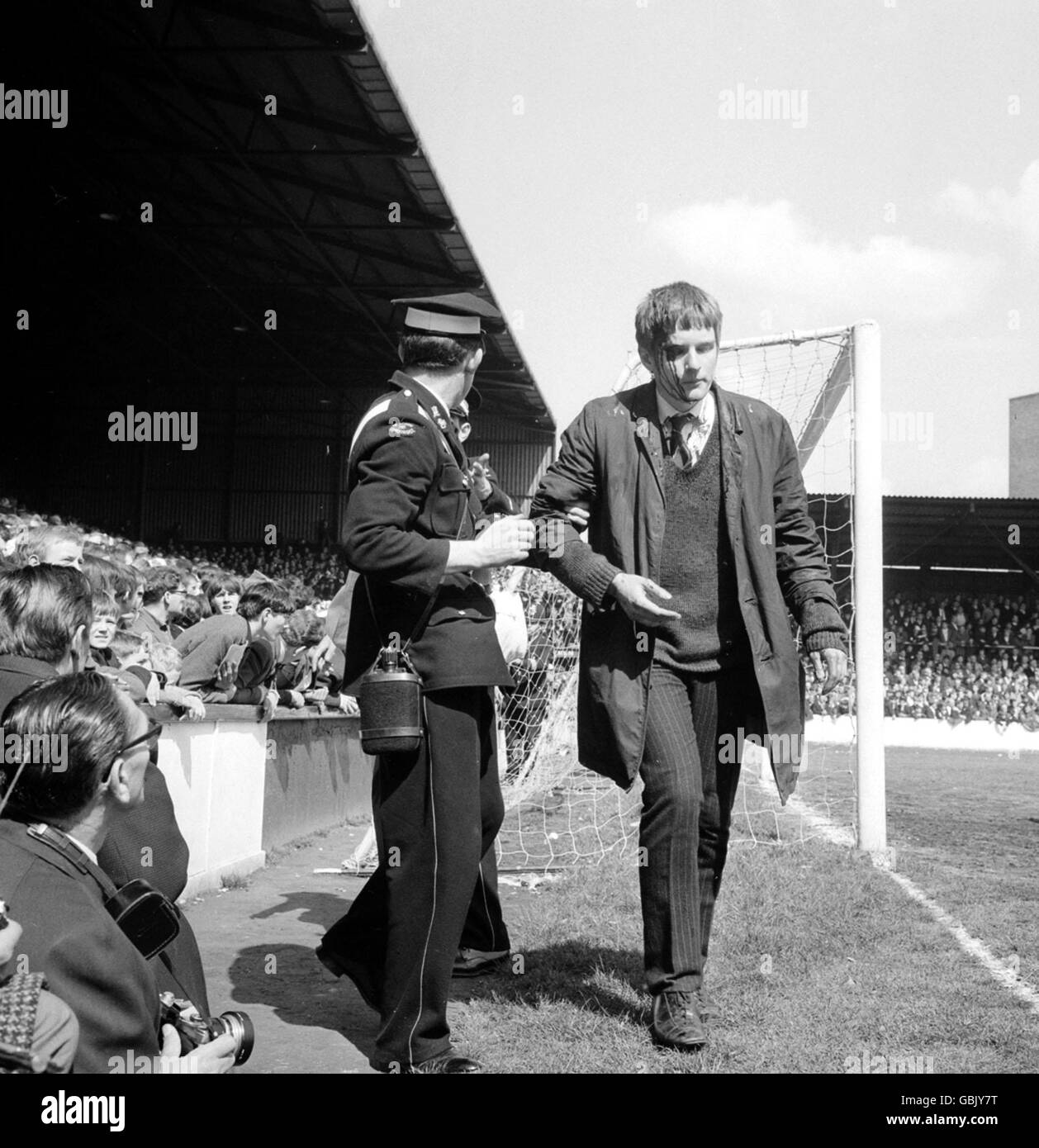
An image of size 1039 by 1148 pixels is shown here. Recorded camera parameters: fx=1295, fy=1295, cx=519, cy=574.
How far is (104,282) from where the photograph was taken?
24812mm

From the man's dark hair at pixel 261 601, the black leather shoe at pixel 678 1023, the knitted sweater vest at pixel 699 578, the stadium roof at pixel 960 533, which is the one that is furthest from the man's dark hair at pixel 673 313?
the stadium roof at pixel 960 533

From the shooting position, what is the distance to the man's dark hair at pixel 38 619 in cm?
313

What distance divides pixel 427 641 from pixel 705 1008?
1.30m

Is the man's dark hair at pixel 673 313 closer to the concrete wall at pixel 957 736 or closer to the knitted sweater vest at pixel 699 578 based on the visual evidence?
the knitted sweater vest at pixel 699 578

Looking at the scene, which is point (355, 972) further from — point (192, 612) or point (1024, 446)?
point (1024, 446)

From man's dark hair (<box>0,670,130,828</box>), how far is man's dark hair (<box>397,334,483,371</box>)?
5.21 ft

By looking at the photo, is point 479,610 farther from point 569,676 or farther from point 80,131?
point 80,131

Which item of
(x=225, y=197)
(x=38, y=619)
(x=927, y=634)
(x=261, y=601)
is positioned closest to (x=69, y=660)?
(x=38, y=619)

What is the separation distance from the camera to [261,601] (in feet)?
27.7

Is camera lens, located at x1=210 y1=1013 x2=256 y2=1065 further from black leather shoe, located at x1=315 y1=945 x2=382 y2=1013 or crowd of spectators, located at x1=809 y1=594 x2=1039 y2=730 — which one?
crowd of spectators, located at x1=809 y1=594 x2=1039 y2=730

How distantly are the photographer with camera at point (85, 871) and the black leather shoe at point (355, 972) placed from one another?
1.16 metres

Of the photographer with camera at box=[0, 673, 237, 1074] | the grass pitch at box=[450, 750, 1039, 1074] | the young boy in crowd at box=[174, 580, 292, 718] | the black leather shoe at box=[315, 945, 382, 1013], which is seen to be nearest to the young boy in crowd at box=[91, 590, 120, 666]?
the young boy in crowd at box=[174, 580, 292, 718]
